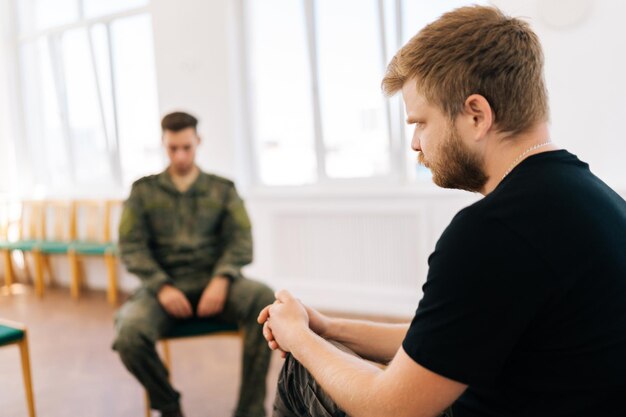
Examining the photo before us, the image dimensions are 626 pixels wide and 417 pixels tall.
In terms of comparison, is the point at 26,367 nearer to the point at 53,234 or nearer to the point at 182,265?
the point at 182,265

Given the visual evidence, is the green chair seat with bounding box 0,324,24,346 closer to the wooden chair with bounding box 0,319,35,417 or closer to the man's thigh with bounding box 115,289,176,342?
the wooden chair with bounding box 0,319,35,417

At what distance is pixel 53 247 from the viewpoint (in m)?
5.12

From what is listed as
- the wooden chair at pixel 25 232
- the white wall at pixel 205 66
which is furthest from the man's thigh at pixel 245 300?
the wooden chair at pixel 25 232

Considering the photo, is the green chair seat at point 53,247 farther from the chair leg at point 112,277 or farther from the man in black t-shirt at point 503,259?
the man in black t-shirt at point 503,259

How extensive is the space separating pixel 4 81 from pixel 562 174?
6.47 meters

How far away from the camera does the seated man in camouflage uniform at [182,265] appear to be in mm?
2184

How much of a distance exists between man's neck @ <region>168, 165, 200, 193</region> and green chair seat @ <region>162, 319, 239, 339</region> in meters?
0.61

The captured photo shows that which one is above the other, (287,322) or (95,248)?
(287,322)

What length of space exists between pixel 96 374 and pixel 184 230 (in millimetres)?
1135

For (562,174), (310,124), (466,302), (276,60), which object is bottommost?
(466,302)

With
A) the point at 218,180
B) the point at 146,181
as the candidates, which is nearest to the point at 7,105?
the point at 146,181

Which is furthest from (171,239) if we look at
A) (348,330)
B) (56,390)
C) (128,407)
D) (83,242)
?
(83,242)

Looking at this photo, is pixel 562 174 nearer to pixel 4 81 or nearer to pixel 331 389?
pixel 331 389

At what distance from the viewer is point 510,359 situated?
0.89 m
